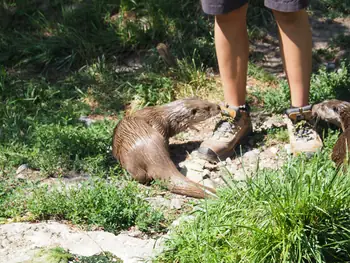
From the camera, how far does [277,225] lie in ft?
9.09

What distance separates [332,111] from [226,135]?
0.72 m

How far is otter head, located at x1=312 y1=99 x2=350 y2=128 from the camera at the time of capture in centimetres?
443

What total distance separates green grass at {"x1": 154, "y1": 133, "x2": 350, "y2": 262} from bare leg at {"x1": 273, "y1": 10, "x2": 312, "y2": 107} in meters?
1.06

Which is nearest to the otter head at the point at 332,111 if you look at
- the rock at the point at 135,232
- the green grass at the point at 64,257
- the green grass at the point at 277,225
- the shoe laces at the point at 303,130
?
the shoe laces at the point at 303,130

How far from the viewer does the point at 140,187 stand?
13.1 ft

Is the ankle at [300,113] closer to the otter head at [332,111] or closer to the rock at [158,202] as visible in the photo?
the otter head at [332,111]

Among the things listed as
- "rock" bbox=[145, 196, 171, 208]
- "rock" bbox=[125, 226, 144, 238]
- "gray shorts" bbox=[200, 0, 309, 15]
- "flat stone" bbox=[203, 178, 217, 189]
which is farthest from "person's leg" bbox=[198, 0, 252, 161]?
"rock" bbox=[125, 226, 144, 238]

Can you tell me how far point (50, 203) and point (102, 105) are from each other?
1.84m

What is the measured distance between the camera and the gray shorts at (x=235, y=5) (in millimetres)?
3773

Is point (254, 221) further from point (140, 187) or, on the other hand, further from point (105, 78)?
point (105, 78)

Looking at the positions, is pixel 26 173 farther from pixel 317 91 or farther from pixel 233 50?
pixel 317 91

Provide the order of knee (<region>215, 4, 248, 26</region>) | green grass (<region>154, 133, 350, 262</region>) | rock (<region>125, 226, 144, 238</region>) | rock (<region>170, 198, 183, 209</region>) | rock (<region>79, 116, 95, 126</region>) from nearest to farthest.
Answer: green grass (<region>154, 133, 350, 262</region>) < rock (<region>125, 226, 144, 238</region>) < rock (<region>170, 198, 183, 209</region>) < knee (<region>215, 4, 248, 26</region>) < rock (<region>79, 116, 95, 126</region>)

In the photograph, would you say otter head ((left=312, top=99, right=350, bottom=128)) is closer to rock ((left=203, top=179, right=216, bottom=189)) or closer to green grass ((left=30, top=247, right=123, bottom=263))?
rock ((left=203, top=179, right=216, bottom=189))

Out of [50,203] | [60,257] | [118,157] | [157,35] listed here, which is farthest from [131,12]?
[60,257]
